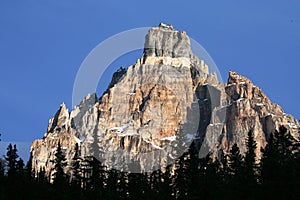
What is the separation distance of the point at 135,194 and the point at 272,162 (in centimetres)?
2314

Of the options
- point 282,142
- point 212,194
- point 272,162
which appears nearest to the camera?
point 272,162

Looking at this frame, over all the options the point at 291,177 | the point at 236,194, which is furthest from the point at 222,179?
the point at 291,177

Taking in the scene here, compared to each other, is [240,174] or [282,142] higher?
[282,142]

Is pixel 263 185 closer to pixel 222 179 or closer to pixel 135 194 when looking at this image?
pixel 222 179

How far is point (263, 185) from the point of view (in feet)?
231

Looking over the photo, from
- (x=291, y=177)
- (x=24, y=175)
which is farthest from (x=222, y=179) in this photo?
(x=24, y=175)

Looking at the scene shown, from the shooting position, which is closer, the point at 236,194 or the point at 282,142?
the point at 236,194

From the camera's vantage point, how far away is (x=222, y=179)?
276 feet

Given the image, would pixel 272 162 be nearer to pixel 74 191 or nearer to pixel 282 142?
pixel 282 142

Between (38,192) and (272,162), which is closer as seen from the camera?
(272,162)

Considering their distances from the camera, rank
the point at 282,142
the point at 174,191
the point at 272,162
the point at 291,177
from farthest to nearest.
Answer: the point at 174,191
the point at 282,142
the point at 272,162
the point at 291,177

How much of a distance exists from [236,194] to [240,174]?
308 centimetres

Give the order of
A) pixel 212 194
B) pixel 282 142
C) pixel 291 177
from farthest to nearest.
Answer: pixel 282 142
pixel 212 194
pixel 291 177

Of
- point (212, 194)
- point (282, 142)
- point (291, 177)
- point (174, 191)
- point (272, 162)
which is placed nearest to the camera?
point (291, 177)
